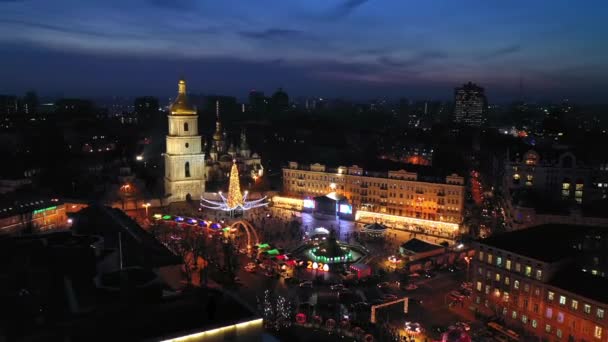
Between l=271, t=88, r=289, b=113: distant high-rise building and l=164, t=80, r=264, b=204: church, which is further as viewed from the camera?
l=271, t=88, r=289, b=113: distant high-rise building

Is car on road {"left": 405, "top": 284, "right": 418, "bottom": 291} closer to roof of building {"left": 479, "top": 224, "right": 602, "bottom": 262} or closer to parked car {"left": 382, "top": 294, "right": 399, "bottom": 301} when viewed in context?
parked car {"left": 382, "top": 294, "right": 399, "bottom": 301}

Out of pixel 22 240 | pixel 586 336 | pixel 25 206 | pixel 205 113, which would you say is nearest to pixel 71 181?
pixel 25 206

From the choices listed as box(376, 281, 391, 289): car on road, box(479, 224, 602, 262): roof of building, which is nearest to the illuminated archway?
box(376, 281, 391, 289): car on road

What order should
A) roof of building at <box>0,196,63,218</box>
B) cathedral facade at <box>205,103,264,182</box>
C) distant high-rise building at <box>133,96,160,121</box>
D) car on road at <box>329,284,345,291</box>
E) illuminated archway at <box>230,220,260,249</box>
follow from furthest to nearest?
distant high-rise building at <box>133,96,160,121</box>, cathedral facade at <box>205,103,264,182</box>, roof of building at <box>0,196,63,218</box>, illuminated archway at <box>230,220,260,249</box>, car on road at <box>329,284,345,291</box>

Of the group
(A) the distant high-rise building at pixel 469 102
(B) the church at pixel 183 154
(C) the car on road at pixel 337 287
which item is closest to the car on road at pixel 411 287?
(C) the car on road at pixel 337 287

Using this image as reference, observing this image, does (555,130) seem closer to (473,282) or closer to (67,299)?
(473,282)

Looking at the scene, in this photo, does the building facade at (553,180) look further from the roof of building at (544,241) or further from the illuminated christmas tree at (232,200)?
the illuminated christmas tree at (232,200)
